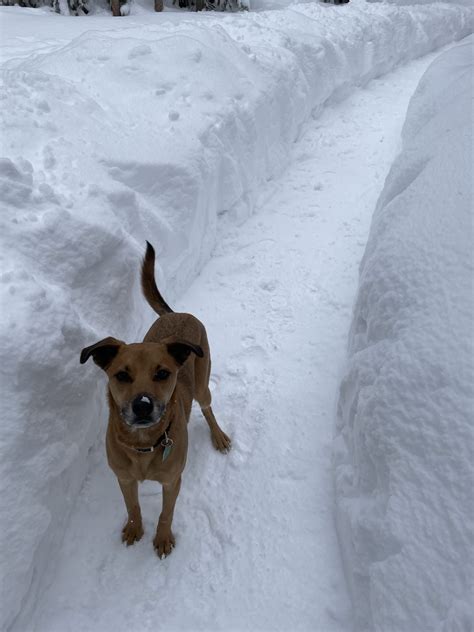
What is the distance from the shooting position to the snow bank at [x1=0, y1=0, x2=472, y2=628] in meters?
2.21

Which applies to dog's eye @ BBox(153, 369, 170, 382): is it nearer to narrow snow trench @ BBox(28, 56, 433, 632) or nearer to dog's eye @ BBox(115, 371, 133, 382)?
dog's eye @ BBox(115, 371, 133, 382)

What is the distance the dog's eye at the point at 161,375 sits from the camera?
2.08 meters

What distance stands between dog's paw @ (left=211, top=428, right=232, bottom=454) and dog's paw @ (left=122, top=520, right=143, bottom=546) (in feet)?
Result: 2.23

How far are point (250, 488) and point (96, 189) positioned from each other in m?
2.24

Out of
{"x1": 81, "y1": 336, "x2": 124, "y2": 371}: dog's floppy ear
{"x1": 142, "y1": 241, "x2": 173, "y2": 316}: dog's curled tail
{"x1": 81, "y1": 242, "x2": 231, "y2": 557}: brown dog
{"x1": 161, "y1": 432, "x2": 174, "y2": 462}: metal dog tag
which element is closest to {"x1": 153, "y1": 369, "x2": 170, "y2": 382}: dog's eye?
{"x1": 81, "y1": 242, "x2": 231, "y2": 557}: brown dog

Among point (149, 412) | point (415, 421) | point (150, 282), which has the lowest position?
point (150, 282)

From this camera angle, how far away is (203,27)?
5988 millimetres

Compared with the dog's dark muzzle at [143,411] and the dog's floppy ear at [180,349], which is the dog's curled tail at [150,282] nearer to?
the dog's floppy ear at [180,349]

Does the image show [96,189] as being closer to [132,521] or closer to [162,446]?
[162,446]

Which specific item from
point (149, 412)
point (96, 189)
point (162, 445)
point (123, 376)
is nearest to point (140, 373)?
point (123, 376)

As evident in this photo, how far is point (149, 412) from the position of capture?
1.96m

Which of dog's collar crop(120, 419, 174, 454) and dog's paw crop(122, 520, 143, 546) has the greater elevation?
dog's collar crop(120, 419, 174, 454)

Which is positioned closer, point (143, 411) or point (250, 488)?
point (143, 411)

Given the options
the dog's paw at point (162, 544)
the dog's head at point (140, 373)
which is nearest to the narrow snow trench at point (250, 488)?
the dog's paw at point (162, 544)
